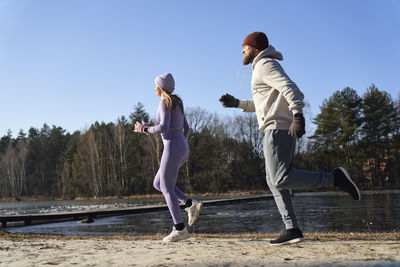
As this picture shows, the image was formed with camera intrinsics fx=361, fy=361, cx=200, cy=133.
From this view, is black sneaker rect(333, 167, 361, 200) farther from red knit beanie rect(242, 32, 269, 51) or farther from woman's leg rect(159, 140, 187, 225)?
woman's leg rect(159, 140, 187, 225)

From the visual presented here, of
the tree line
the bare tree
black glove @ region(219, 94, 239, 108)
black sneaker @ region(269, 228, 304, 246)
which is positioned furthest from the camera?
the bare tree

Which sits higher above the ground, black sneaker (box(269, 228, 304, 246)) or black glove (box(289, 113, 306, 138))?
black glove (box(289, 113, 306, 138))

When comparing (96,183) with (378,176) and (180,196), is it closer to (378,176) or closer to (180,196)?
(378,176)

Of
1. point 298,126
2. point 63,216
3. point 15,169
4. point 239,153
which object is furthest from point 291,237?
point 15,169

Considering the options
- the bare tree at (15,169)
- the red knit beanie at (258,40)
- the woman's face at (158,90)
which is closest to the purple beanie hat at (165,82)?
the woman's face at (158,90)

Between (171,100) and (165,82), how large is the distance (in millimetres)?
298

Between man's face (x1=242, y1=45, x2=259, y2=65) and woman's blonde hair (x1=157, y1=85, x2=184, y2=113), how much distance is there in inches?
37.5

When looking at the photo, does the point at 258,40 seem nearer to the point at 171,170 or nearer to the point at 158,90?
the point at 158,90

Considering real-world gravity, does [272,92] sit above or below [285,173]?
above

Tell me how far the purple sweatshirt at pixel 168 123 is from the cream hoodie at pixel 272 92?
40.0 inches

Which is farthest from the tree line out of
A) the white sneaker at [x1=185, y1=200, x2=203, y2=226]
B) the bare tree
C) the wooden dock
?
the white sneaker at [x1=185, y1=200, x2=203, y2=226]

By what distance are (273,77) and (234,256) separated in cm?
157

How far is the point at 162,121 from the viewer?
156 inches

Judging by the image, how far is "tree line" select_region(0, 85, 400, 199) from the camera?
41.5 meters
